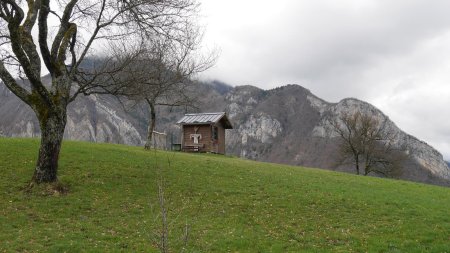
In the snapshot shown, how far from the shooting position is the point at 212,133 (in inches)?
2260

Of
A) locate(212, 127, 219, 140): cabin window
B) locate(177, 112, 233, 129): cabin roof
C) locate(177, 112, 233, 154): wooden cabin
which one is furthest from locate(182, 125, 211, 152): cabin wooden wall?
locate(212, 127, 219, 140): cabin window

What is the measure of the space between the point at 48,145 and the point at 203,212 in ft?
25.6

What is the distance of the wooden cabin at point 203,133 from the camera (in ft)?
187

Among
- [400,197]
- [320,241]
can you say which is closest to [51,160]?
[320,241]

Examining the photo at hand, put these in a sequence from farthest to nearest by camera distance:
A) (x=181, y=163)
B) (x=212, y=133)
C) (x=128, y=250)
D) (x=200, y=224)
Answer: (x=212, y=133) → (x=181, y=163) → (x=200, y=224) → (x=128, y=250)

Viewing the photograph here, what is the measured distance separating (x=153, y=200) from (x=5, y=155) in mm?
11738

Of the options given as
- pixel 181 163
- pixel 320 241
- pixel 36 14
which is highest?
pixel 36 14

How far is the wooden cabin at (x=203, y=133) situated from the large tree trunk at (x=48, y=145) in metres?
37.7

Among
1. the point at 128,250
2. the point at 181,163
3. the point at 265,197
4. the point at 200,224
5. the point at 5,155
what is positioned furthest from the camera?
the point at 181,163

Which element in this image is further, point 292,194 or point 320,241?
point 292,194

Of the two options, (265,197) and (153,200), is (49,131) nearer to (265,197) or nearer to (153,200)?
(153,200)

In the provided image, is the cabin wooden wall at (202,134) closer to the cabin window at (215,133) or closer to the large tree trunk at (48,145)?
the cabin window at (215,133)

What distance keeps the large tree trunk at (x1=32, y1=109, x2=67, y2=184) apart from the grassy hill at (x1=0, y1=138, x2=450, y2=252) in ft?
2.57

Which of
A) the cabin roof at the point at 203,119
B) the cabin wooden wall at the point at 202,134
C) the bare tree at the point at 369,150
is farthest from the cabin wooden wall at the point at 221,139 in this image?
the bare tree at the point at 369,150
